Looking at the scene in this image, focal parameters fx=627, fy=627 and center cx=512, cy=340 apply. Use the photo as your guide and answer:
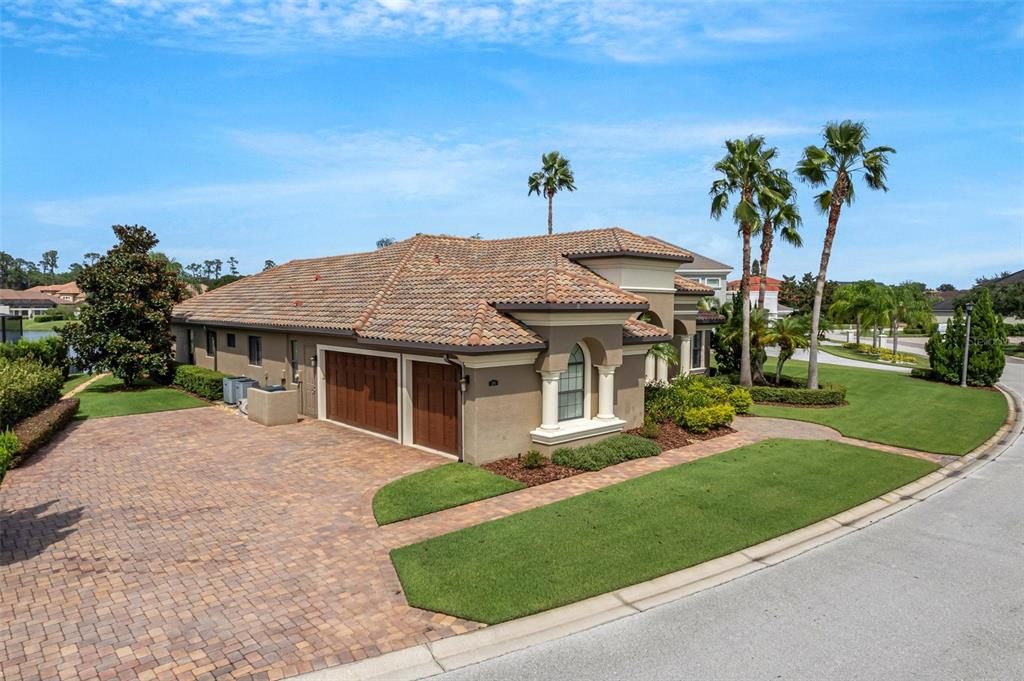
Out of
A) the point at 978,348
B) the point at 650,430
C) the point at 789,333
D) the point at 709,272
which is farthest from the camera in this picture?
the point at 709,272

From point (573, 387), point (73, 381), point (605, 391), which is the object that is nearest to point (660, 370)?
point (605, 391)

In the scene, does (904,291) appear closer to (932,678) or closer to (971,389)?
(971,389)

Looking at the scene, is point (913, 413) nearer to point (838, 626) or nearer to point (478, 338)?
point (478, 338)

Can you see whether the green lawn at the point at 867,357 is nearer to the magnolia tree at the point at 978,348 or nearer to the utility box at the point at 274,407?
the magnolia tree at the point at 978,348

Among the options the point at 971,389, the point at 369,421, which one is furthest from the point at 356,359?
the point at 971,389

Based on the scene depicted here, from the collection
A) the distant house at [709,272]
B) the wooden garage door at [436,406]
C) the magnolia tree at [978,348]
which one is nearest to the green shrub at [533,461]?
the wooden garage door at [436,406]
